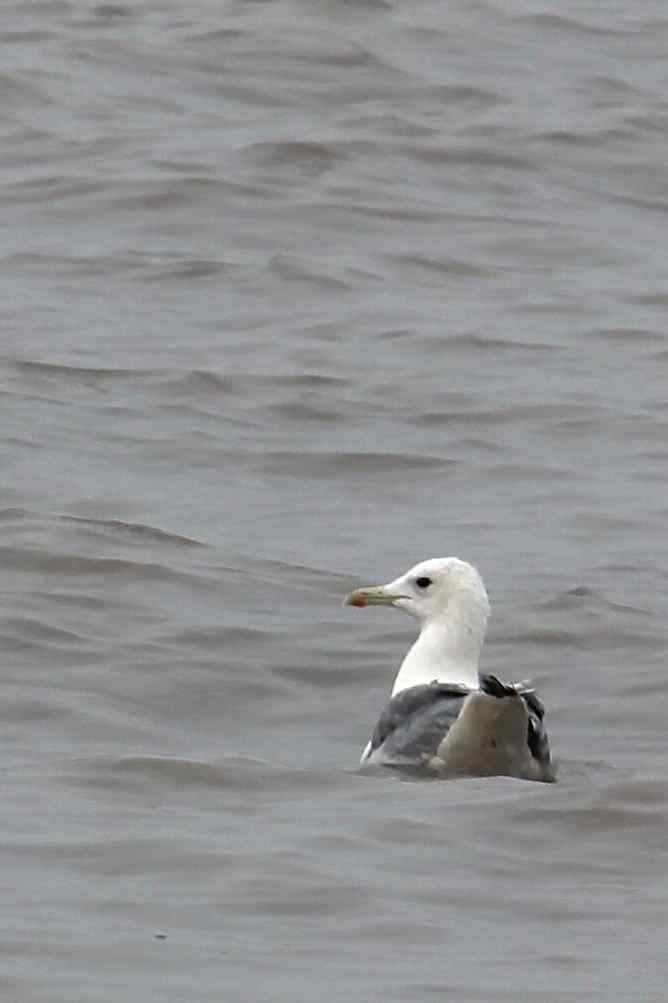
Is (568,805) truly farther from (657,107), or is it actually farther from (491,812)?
(657,107)

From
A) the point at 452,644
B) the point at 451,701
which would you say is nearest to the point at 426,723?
the point at 451,701

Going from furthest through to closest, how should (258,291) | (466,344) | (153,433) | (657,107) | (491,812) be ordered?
(657,107)
(258,291)
(466,344)
(153,433)
(491,812)

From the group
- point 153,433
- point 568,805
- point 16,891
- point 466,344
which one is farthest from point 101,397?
point 16,891

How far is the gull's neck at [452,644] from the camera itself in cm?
1041

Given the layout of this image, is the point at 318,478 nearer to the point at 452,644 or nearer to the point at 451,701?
the point at 452,644

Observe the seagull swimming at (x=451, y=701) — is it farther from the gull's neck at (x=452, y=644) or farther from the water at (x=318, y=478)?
the water at (x=318, y=478)

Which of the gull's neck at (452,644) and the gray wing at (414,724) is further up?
the gray wing at (414,724)

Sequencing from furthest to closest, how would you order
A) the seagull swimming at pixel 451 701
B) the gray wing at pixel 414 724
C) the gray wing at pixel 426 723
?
the gray wing at pixel 414 724 < the gray wing at pixel 426 723 < the seagull swimming at pixel 451 701

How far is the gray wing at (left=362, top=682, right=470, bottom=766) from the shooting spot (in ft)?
30.7

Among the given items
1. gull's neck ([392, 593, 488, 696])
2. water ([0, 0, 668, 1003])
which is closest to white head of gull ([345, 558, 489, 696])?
gull's neck ([392, 593, 488, 696])

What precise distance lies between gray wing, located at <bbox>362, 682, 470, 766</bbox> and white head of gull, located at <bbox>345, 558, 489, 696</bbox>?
40cm

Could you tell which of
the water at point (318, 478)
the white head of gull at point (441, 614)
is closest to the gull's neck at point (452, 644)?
the white head of gull at point (441, 614)

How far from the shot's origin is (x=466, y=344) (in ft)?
53.2

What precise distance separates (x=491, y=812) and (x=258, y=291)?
29.5ft
